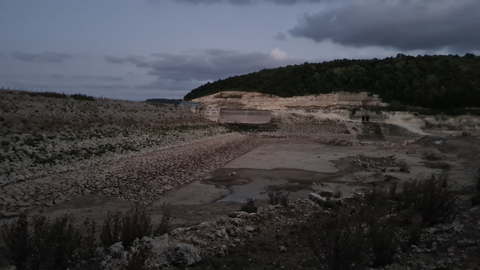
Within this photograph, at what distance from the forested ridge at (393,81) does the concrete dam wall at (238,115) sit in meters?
8.15

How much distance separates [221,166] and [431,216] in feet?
41.9

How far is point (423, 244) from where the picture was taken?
597cm

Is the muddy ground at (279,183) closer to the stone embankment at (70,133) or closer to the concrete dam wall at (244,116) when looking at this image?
the stone embankment at (70,133)

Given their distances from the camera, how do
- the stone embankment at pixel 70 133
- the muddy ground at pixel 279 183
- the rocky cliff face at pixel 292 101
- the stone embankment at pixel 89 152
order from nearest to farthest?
the muddy ground at pixel 279 183
the stone embankment at pixel 89 152
the stone embankment at pixel 70 133
the rocky cliff face at pixel 292 101

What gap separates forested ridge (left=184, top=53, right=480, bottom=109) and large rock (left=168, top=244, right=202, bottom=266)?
48024 millimetres

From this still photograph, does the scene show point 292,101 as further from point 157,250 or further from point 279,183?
point 157,250

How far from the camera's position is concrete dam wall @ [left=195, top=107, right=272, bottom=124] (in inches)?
1671

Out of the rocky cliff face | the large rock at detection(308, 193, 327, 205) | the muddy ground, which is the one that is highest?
the rocky cliff face

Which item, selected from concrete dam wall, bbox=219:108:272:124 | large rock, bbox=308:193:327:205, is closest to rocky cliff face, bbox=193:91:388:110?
concrete dam wall, bbox=219:108:272:124

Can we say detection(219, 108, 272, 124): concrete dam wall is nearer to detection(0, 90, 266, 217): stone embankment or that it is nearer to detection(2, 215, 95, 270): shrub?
detection(0, 90, 266, 217): stone embankment

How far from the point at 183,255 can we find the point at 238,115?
130 feet

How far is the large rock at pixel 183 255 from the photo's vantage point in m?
5.48

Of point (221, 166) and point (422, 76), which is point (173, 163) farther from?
point (422, 76)

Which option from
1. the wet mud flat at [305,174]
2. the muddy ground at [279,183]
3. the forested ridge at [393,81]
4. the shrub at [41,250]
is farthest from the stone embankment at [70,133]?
the forested ridge at [393,81]
